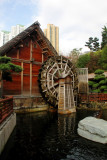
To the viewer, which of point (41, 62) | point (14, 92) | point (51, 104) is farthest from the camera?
point (41, 62)

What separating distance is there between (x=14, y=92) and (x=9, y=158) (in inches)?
322

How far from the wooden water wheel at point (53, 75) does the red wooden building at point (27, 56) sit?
2.64 ft

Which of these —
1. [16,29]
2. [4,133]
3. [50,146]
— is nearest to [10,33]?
[16,29]

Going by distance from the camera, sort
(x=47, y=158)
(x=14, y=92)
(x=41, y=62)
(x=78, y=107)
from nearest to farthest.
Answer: (x=47, y=158)
(x=14, y=92)
(x=41, y=62)
(x=78, y=107)

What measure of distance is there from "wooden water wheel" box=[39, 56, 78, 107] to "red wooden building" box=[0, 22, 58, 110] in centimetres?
81

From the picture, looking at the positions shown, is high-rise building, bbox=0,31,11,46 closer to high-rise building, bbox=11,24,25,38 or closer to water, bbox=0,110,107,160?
high-rise building, bbox=11,24,25,38

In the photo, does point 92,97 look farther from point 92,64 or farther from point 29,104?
point 92,64

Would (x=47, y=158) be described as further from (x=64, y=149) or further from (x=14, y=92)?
(x=14, y=92)

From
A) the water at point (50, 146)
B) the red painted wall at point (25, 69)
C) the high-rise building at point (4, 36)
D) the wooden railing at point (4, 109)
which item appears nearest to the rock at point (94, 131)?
the water at point (50, 146)

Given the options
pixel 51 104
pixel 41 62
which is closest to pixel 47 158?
pixel 51 104

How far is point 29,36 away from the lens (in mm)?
14398

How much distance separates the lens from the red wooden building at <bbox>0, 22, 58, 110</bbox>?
12801 millimetres

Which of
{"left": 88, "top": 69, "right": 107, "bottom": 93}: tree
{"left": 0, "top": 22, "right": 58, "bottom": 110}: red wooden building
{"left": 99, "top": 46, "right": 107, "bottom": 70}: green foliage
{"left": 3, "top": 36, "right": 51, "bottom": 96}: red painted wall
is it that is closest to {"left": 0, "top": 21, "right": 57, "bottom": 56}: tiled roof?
{"left": 0, "top": 22, "right": 58, "bottom": 110}: red wooden building

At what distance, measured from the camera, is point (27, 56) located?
1409 centimetres
